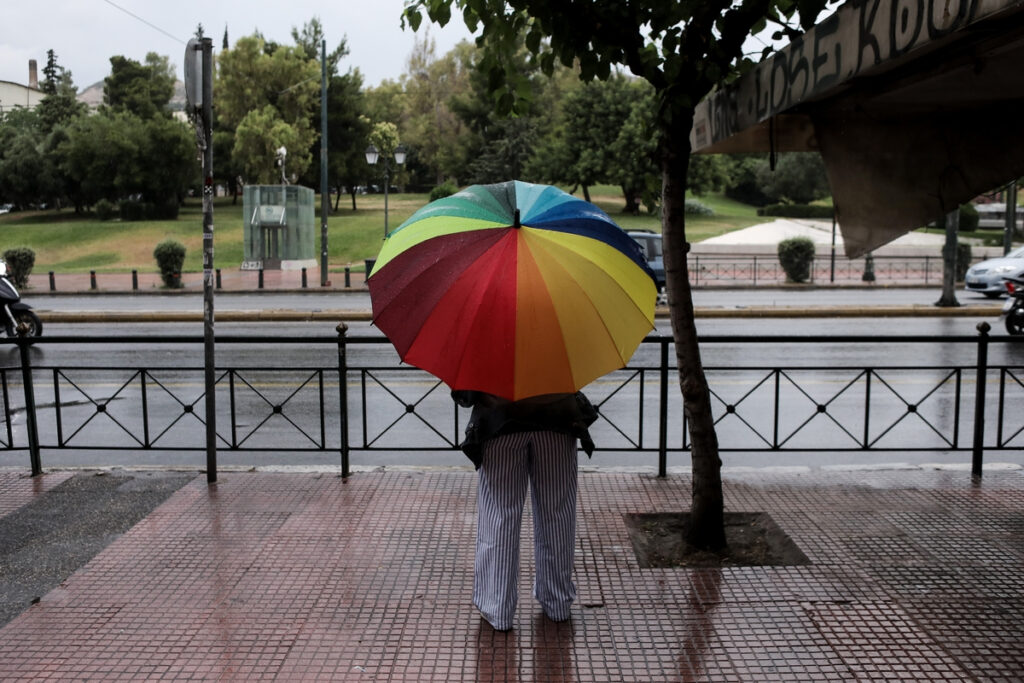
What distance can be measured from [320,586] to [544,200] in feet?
8.10

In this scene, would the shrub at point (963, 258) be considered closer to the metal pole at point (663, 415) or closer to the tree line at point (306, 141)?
the tree line at point (306, 141)

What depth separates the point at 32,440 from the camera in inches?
280

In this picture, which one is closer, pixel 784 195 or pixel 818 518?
pixel 818 518

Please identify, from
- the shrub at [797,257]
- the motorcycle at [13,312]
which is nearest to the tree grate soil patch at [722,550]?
the motorcycle at [13,312]

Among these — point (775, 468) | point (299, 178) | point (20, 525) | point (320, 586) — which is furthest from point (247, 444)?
point (299, 178)

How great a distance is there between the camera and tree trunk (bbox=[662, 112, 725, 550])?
5258 millimetres

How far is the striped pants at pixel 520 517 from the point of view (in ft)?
14.0

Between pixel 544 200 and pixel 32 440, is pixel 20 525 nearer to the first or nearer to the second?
pixel 32 440

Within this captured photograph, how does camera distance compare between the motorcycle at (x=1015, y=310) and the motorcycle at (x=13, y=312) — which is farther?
the motorcycle at (x=1015, y=310)

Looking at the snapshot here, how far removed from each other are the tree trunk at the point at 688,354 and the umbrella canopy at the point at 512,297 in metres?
1.36

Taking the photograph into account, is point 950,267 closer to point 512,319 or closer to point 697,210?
point 512,319

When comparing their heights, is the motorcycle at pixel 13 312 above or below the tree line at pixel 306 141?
below

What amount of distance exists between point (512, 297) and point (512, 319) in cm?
9

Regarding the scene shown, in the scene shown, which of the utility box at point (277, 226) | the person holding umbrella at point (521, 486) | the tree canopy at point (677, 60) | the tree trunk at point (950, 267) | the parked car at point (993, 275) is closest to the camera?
the person holding umbrella at point (521, 486)
